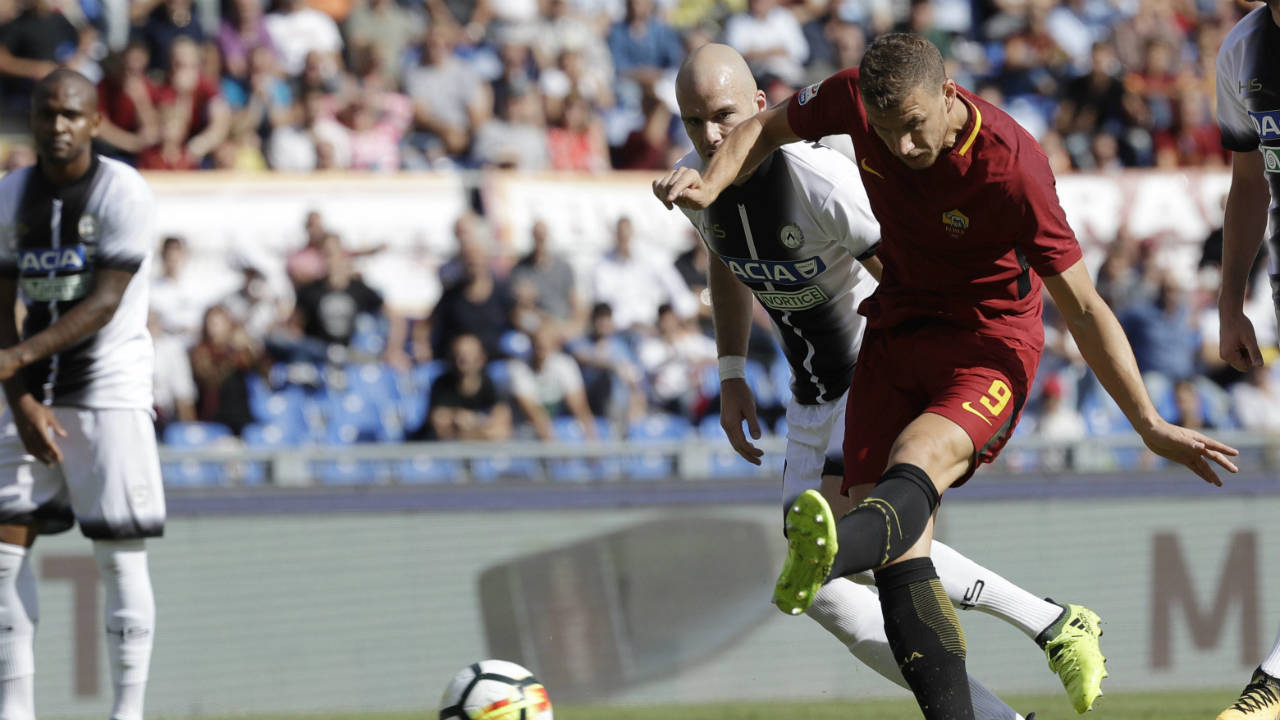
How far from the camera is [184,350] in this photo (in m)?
11.4

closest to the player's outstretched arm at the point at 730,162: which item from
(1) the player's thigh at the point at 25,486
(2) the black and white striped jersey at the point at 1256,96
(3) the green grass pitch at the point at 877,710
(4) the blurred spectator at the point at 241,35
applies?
(2) the black and white striped jersey at the point at 1256,96

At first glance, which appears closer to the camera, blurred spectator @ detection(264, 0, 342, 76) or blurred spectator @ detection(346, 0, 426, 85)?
blurred spectator @ detection(264, 0, 342, 76)

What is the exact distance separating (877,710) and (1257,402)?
5575 millimetres

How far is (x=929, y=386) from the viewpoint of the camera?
5336 mm

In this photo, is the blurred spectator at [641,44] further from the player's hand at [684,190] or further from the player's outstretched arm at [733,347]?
the player's hand at [684,190]

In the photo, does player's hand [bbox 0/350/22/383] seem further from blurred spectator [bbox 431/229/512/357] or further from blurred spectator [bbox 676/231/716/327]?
blurred spectator [bbox 676/231/716/327]

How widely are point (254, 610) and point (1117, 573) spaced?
18.2 feet

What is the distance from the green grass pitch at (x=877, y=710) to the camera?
8953 mm

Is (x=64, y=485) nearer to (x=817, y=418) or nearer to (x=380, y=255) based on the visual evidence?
(x=817, y=418)

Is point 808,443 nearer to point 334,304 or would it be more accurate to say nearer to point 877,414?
point 877,414

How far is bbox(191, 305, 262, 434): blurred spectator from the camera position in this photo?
11.1 meters

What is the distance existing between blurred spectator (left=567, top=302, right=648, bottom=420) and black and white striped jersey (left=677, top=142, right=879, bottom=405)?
17.3 feet

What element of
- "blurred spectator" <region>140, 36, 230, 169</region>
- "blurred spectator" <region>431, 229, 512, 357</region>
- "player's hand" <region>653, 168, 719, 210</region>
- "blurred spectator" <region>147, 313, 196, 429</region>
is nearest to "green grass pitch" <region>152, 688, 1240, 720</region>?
"blurred spectator" <region>147, 313, 196, 429</region>

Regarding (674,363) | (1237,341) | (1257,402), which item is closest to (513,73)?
(674,363)
